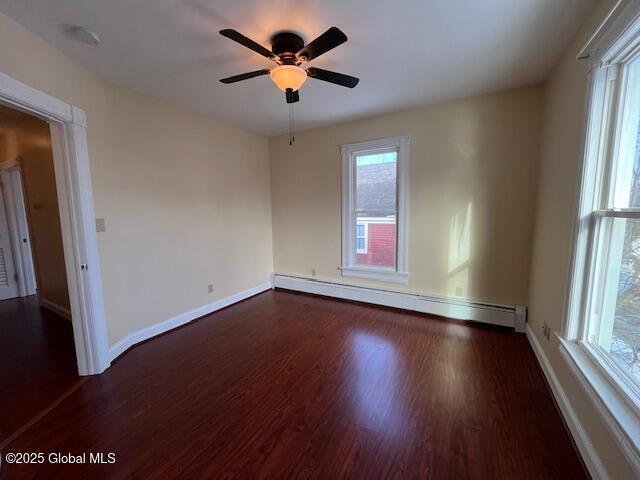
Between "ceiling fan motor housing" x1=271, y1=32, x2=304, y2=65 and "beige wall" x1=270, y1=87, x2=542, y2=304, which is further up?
"ceiling fan motor housing" x1=271, y1=32, x2=304, y2=65

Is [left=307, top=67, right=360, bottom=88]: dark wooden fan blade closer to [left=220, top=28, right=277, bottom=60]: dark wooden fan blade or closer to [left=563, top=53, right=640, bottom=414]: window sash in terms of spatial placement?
[left=220, top=28, right=277, bottom=60]: dark wooden fan blade

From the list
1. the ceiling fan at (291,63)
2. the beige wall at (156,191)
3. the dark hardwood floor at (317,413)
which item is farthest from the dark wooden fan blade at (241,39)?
the dark hardwood floor at (317,413)

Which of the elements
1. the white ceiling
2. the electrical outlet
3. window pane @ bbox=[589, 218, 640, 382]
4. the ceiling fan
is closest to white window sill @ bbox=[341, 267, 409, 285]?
the electrical outlet

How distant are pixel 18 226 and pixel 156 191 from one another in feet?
10.7

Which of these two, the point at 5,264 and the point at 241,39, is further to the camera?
the point at 5,264

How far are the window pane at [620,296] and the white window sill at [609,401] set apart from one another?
0.34ft

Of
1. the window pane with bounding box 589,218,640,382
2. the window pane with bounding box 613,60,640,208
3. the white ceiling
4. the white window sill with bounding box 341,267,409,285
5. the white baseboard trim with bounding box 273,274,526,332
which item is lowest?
the white baseboard trim with bounding box 273,274,526,332

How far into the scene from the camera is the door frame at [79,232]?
2090mm

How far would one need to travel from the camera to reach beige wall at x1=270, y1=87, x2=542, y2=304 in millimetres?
2817

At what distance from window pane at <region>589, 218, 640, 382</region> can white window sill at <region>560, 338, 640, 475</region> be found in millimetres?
102

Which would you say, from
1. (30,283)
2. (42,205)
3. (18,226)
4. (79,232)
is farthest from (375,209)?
(30,283)

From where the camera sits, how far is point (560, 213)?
2014 millimetres

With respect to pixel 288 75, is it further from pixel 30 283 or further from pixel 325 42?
pixel 30 283

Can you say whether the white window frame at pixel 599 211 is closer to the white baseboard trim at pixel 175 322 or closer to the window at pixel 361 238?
the window at pixel 361 238
